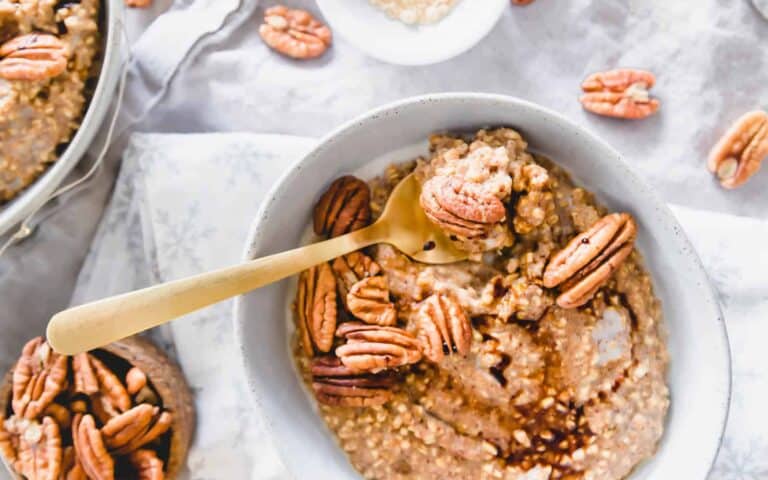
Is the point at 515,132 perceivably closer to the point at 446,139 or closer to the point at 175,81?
the point at 446,139

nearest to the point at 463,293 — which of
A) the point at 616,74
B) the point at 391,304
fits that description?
the point at 391,304

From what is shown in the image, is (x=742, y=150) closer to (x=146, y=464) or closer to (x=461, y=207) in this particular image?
(x=461, y=207)

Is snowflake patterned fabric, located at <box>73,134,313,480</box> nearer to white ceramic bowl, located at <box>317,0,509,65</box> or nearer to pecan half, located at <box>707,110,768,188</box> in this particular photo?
white ceramic bowl, located at <box>317,0,509,65</box>

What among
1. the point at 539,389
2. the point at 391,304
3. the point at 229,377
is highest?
the point at 391,304

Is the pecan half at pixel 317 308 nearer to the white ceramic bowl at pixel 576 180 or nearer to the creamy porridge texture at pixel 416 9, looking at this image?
the white ceramic bowl at pixel 576 180

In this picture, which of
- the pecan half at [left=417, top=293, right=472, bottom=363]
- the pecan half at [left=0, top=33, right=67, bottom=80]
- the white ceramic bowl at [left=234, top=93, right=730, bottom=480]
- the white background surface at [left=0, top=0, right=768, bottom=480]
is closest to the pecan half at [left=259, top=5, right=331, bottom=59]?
the white background surface at [left=0, top=0, right=768, bottom=480]

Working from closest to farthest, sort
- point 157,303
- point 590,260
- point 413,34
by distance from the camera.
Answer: point 157,303 < point 590,260 < point 413,34

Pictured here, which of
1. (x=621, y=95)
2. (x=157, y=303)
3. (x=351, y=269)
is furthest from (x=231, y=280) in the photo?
(x=621, y=95)

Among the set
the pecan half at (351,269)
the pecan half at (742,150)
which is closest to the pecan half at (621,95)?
the pecan half at (742,150)
